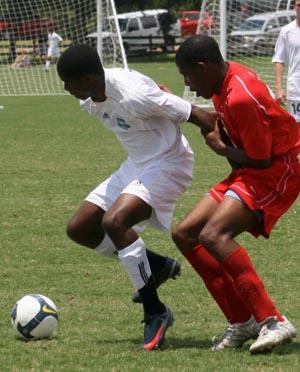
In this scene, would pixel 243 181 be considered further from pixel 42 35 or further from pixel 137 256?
pixel 42 35

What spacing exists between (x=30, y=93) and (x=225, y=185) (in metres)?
21.8

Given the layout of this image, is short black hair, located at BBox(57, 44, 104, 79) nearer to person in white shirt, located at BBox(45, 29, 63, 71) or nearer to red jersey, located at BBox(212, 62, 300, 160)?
red jersey, located at BBox(212, 62, 300, 160)

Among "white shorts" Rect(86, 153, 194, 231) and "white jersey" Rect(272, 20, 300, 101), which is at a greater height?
"white shorts" Rect(86, 153, 194, 231)

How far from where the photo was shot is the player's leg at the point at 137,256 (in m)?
5.56

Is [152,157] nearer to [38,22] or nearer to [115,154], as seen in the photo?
[115,154]

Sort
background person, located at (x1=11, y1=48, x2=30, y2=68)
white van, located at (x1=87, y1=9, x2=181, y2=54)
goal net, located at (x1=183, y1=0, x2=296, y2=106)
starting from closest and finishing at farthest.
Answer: goal net, located at (x1=183, y1=0, x2=296, y2=106) → background person, located at (x1=11, y1=48, x2=30, y2=68) → white van, located at (x1=87, y1=9, x2=181, y2=54)

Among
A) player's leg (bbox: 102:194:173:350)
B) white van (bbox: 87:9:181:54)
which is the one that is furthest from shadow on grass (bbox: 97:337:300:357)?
white van (bbox: 87:9:181:54)

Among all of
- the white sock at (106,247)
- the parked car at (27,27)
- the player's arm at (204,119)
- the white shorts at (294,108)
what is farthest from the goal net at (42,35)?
the player's arm at (204,119)

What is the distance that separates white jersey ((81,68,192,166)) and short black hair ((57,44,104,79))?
0.51 ft

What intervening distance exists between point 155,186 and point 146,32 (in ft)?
139

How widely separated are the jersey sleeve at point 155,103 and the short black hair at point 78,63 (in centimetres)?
26

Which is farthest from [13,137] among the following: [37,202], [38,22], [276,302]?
[38,22]

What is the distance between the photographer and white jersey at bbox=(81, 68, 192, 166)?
569cm

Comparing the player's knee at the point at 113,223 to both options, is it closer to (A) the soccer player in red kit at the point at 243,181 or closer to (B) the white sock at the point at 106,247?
(A) the soccer player in red kit at the point at 243,181
